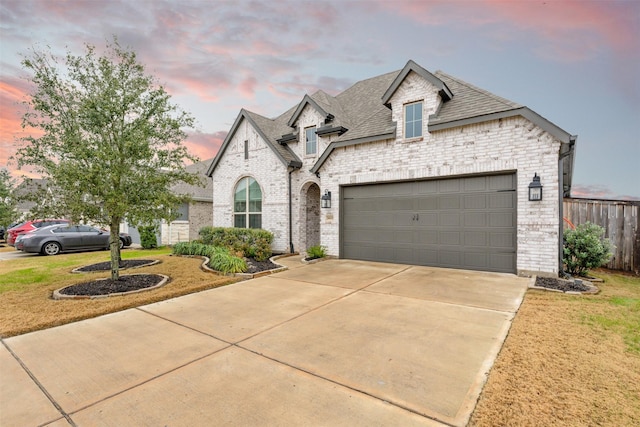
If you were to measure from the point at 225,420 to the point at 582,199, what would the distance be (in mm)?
12095

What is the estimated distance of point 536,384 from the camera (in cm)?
267

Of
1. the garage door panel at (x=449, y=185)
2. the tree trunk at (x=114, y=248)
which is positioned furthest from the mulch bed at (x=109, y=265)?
the garage door panel at (x=449, y=185)

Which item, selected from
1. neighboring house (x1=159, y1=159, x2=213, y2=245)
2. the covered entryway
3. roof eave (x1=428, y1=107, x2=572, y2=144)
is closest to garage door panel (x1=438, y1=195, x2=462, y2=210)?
roof eave (x1=428, y1=107, x2=572, y2=144)

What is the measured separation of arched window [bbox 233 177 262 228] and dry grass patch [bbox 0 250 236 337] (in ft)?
15.4

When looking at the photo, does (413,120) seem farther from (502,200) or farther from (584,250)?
(584,250)

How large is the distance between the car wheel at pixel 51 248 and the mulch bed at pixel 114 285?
9569 mm

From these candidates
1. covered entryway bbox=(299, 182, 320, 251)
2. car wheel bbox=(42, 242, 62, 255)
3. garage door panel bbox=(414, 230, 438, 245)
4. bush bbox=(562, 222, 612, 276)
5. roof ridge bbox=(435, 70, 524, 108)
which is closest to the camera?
bush bbox=(562, 222, 612, 276)

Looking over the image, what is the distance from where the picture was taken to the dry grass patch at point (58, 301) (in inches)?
179

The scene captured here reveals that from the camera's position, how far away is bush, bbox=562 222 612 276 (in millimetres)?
7156

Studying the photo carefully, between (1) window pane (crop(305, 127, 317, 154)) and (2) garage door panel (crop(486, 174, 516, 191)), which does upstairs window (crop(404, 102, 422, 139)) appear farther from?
(1) window pane (crop(305, 127, 317, 154))

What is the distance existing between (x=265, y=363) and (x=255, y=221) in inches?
426

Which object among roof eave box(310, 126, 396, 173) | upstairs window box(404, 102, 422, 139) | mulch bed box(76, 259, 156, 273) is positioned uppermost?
upstairs window box(404, 102, 422, 139)

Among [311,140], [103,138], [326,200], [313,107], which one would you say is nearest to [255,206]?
[311,140]

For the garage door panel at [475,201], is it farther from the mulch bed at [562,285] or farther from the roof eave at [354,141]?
the roof eave at [354,141]
